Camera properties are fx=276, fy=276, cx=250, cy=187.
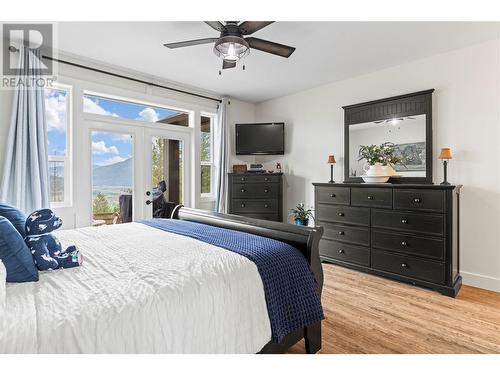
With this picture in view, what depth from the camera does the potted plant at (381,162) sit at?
3455mm

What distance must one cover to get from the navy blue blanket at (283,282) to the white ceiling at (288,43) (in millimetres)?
2078

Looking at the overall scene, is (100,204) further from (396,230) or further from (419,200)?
(419,200)

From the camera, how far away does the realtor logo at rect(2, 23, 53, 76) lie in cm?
269

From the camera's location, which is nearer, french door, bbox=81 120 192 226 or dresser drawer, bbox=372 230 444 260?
dresser drawer, bbox=372 230 444 260

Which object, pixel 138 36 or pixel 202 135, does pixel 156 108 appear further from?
pixel 138 36

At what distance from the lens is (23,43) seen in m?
2.88

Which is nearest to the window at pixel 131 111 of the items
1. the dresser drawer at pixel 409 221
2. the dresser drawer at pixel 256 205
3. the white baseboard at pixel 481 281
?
the dresser drawer at pixel 256 205

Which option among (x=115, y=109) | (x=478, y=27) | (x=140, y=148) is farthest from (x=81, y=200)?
(x=478, y=27)

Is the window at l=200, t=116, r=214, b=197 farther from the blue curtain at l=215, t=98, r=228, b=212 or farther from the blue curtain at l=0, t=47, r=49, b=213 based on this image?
the blue curtain at l=0, t=47, r=49, b=213

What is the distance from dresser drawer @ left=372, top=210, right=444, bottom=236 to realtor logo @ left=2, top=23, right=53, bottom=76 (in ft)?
13.0

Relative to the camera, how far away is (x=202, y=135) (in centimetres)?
477

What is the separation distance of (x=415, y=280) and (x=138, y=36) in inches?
151

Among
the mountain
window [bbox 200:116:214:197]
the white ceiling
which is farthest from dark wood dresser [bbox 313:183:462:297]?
the mountain

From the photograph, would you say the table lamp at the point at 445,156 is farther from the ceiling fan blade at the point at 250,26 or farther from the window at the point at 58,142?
the window at the point at 58,142
